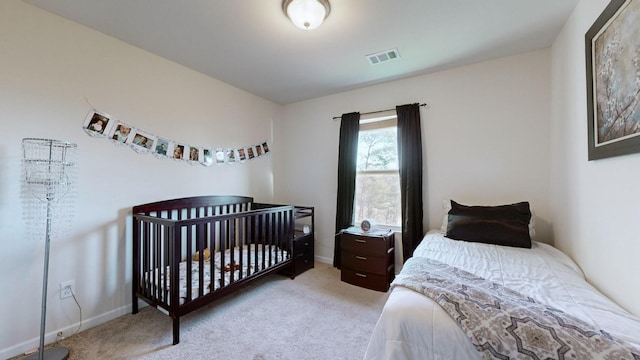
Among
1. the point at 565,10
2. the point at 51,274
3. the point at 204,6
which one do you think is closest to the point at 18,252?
the point at 51,274

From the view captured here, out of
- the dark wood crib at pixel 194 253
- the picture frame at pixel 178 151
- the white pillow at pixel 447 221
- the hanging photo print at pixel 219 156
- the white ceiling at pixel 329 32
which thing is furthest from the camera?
the hanging photo print at pixel 219 156

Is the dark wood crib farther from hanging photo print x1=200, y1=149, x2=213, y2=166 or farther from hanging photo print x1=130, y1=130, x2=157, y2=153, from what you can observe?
hanging photo print x1=130, y1=130, x2=157, y2=153

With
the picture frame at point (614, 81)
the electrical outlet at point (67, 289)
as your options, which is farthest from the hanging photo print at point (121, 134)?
the picture frame at point (614, 81)

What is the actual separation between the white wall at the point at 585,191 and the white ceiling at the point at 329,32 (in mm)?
315

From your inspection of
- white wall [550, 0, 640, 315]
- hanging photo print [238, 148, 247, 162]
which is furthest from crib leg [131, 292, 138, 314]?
white wall [550, 0, 640, 315]

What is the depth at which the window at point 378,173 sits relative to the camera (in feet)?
9.96

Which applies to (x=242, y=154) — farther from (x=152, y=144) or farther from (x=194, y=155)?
(x=152, y=144)

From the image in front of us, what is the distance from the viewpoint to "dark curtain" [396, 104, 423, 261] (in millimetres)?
2715

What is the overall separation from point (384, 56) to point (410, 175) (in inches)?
50.6

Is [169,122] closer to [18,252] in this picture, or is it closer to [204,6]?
[204,6]

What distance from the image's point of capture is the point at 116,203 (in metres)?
2.11

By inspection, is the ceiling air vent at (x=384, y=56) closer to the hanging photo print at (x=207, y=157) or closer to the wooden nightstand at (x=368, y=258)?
the wooden nightstand at (x=368, y=258)

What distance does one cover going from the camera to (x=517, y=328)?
2.85ft

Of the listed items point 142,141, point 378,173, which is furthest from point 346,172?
point 142,141
